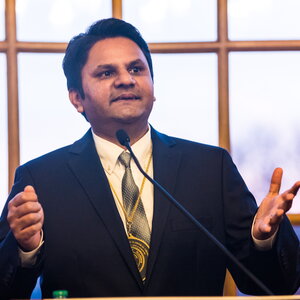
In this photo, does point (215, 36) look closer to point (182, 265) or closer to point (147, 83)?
point (147, 83)

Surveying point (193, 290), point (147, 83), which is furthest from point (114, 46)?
point (193, 290)

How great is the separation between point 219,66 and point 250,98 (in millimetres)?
210

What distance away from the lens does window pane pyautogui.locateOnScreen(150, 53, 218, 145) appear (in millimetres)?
3100

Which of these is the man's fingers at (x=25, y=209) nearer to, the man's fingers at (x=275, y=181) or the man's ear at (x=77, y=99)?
the man's fingers at (x=275, y=181)

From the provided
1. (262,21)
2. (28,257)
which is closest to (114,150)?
(28,257)

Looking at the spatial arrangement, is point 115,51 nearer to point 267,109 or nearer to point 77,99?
point 77,99

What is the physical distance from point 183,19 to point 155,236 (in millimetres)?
1354

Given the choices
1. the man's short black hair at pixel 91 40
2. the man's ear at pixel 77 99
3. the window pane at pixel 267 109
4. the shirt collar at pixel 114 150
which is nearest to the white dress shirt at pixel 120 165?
the shirt collar at pixel 114 150

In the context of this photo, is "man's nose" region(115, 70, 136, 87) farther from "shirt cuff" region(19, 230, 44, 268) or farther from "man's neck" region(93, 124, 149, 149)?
"shirt cuff" region(19, 230, 44, 268)

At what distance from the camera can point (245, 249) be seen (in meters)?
2.21

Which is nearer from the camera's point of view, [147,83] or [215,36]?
[147,83]

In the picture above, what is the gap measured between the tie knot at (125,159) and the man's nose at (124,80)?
0.80ft

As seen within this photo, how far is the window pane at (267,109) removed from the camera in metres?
3.12

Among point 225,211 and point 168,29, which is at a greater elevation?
point 168,29
